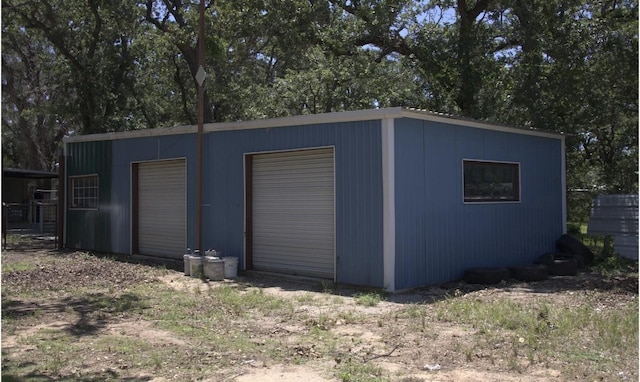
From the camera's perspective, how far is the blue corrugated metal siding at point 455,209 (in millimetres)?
9953

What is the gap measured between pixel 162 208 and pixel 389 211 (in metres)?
6.48

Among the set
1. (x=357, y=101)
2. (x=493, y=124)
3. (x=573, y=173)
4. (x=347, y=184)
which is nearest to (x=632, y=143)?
(x=573, y=173)

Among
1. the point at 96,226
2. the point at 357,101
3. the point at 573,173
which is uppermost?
the point at 357,101

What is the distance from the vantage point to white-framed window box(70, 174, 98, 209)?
52.1ft

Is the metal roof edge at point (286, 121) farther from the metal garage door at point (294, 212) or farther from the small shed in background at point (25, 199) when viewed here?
the small shed in background at point (25, 199)

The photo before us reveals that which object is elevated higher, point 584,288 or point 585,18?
point 585,18

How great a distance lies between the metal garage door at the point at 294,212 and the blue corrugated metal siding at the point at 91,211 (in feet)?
16.9

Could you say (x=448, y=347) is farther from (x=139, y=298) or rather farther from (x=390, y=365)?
A: (x=139, y=298)

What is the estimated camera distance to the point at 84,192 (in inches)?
640

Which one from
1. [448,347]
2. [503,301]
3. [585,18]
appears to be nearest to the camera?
[448,347]

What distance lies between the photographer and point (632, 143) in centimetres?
2066

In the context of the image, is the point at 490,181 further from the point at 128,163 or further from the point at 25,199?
the point at 25,199

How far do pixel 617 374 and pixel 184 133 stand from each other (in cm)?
1010

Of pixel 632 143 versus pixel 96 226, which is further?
pixel 632 143
